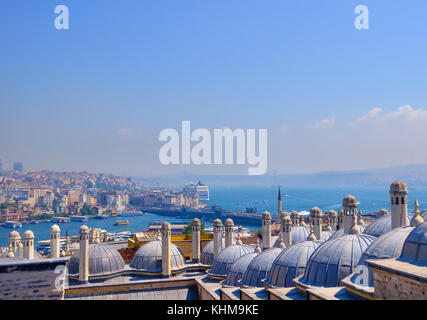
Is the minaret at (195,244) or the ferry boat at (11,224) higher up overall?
the minaret at (195,244)

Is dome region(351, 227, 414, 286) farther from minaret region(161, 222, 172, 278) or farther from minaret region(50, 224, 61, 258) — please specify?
minaret region(50, 224, 61, 258)

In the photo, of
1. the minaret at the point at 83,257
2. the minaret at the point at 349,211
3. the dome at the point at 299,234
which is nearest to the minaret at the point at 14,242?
the minaret at the point at 83,257

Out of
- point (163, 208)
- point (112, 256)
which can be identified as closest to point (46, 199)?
point (163, 208)

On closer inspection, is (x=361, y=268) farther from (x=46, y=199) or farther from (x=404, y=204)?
(x=46, y=199)

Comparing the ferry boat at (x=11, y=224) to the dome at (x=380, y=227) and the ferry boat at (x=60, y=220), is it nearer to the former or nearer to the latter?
the ferry boat at (x=60, y=220)

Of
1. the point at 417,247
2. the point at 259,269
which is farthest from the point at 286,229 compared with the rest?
the point at 417,247
